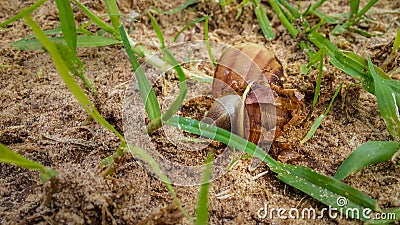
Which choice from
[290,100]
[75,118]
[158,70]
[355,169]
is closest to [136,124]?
[75,118]

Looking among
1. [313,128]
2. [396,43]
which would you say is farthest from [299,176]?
[396,43]

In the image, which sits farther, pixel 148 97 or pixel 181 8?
pixel 181 8

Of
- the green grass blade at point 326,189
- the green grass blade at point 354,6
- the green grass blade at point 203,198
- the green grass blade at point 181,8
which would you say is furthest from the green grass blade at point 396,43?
the green grass blade at point 203,198

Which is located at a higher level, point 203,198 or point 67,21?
point 67,21

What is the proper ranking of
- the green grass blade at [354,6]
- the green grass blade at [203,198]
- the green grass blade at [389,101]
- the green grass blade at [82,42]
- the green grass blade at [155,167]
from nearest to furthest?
the green grass blade at [203,198] → the green grass blade at [155,167] → the green grass blade at [389,101] → the green grass blade at [82,42] → the green grass blade at [354,6]

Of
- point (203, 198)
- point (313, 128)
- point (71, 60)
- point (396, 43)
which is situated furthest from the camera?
point (396, 43)

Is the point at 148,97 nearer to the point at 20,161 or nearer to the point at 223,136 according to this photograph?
the point at 223,136

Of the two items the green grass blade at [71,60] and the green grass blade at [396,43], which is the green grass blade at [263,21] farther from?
the green grass blade at [71,60]

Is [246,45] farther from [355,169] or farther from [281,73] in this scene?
[355,169]
